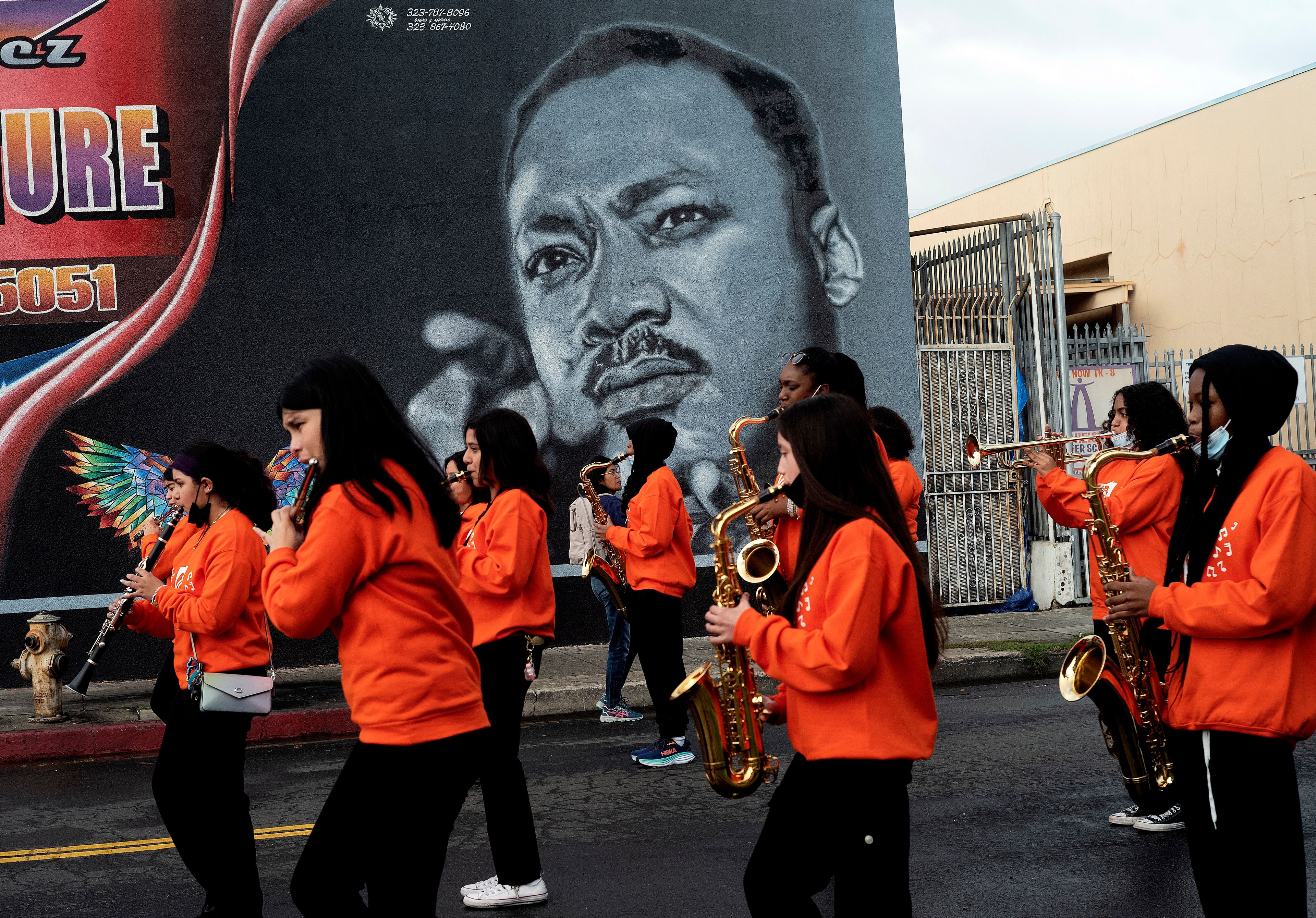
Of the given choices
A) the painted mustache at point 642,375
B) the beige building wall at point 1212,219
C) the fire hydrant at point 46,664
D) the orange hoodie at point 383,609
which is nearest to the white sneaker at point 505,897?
the orange hoodie at point 383,609

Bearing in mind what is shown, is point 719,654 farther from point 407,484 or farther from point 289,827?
point 289,827

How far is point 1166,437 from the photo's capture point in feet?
18.0

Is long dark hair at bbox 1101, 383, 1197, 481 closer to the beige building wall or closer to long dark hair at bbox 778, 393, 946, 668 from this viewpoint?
long dark hair at bbox 778, 393, 946, 668

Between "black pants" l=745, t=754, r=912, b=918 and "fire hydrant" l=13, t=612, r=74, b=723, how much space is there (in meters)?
7.68

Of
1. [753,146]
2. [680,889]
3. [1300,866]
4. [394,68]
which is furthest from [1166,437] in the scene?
[394,68]

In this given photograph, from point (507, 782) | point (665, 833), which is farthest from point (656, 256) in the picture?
point (507, 782)

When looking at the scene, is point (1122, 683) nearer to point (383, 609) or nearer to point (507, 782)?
point (507, 782)

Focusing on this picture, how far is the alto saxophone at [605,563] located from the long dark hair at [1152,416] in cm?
376

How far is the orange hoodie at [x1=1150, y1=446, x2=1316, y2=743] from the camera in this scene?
3.23 meters

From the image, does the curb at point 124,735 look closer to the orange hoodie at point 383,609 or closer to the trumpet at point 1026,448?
the trumpet at point 1026,448

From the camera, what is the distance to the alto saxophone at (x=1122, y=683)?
15.5ft

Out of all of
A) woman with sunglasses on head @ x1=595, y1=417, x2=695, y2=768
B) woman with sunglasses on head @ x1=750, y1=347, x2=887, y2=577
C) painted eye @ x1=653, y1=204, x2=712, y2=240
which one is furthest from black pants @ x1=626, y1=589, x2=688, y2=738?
painted eye @ x1=653, y1=204, x2=712, y2=240

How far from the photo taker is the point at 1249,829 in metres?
3.23

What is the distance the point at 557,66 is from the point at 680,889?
9.37 meters
